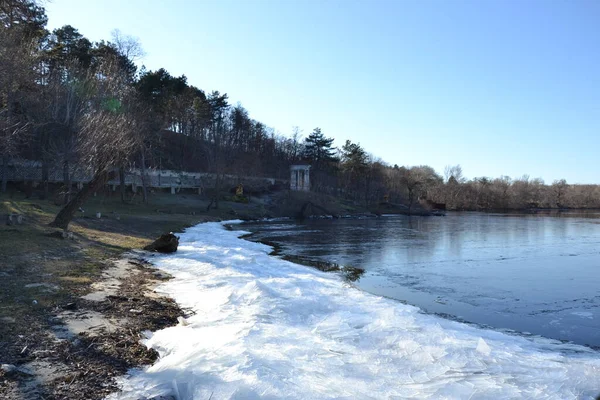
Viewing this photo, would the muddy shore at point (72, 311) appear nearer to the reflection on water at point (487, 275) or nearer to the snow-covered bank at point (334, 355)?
A: the snow-covered bank at point (334, 355)

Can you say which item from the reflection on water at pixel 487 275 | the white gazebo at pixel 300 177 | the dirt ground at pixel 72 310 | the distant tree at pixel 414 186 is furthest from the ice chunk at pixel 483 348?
the distant tree at pixel 414 186

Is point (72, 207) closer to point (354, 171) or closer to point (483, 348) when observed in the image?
point (483, 348)

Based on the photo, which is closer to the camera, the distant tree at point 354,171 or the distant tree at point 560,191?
the distant tree at point 354,171

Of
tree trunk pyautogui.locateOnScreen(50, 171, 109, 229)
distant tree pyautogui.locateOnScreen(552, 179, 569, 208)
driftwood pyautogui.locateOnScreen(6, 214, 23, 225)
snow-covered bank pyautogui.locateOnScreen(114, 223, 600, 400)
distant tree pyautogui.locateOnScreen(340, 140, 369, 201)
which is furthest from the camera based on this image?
distant tree pyautogui.locateOnScreen(552, 179, 569, 208)

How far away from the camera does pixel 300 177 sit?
7212 cm

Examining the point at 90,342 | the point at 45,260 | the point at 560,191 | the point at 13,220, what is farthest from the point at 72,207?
the point at 560,191

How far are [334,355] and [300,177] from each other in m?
65.3

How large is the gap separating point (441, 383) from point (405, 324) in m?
3.05

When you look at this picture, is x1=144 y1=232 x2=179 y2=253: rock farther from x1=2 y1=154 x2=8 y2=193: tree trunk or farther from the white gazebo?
the white gazebo

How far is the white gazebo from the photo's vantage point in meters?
70.9

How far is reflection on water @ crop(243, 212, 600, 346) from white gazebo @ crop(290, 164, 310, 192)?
38.8 metres

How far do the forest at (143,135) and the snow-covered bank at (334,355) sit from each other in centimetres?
1005

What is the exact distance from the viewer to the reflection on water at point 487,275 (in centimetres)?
1157

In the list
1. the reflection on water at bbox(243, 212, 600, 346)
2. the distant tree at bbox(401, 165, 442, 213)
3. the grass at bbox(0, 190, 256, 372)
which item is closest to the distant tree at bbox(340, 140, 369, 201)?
the distant tree at bbox(401, 165, 442, 213)
